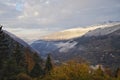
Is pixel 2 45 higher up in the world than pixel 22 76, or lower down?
higher up

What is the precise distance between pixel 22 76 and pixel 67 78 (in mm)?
12146

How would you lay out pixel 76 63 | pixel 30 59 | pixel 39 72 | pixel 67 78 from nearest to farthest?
pixel 67 78, pixel 76 63, pixel 39 72, pixel 30 59

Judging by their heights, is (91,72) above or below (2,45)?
below

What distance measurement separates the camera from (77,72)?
94500 mm

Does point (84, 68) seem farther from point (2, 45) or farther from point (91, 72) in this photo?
point (2, 45)

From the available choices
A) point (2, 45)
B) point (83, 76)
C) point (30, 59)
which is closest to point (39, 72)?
point (2, 45)

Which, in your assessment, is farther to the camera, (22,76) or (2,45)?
(2,45)

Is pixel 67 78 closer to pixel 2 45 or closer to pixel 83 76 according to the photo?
pixel 83 76

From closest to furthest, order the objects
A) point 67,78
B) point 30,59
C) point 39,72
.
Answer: point 67,78
point 39,72
point 30,59

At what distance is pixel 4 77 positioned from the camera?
93.7 m

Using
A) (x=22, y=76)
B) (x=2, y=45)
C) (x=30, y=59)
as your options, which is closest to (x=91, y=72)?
(x=22, y=76)

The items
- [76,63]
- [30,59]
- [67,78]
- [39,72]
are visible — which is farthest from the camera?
[30,59]

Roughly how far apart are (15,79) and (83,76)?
18323mm

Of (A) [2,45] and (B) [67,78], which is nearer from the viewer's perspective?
(B) [67,78]
